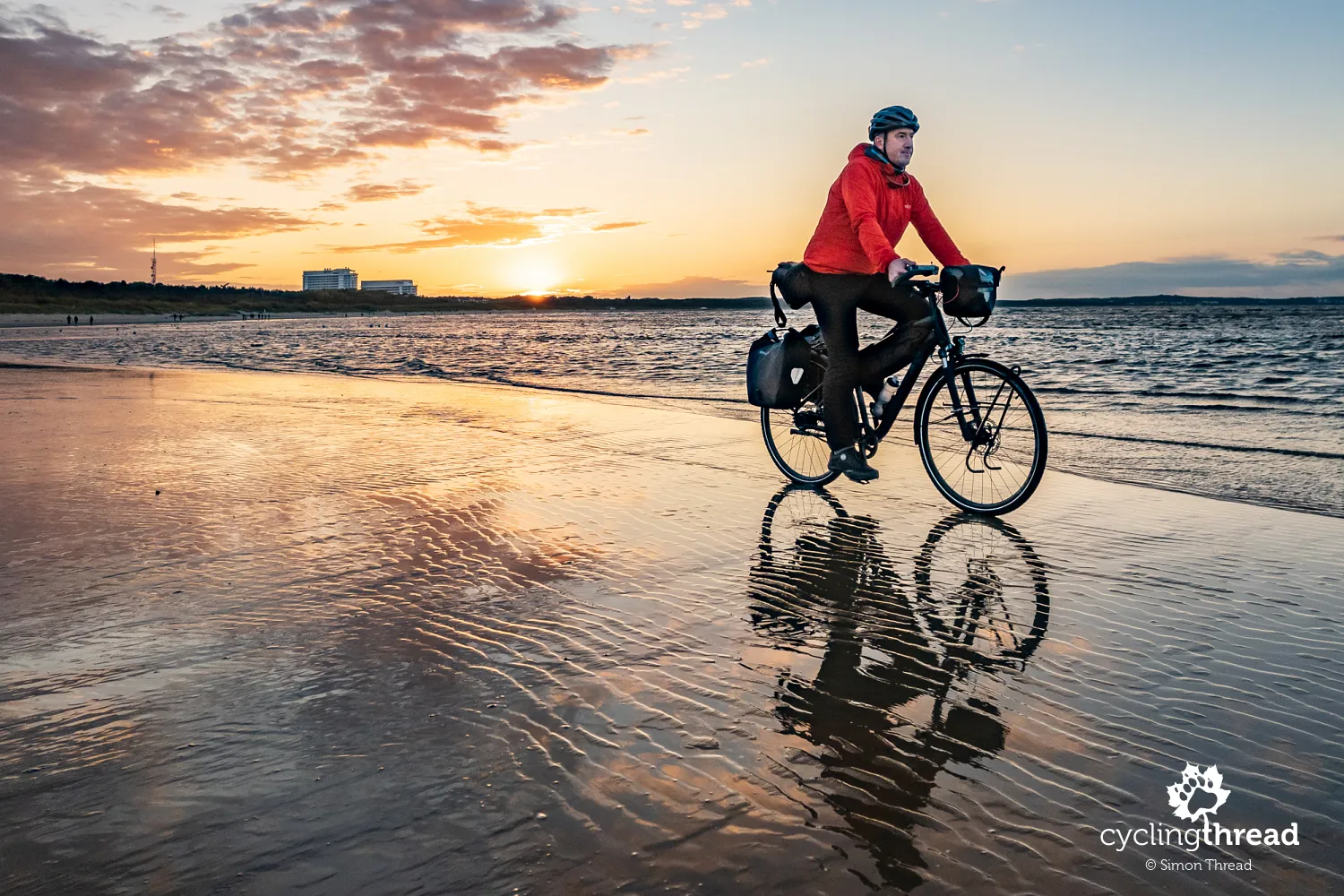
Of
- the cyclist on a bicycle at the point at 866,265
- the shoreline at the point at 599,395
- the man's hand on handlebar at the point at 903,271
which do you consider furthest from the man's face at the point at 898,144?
the shoreline at the point at 599,395

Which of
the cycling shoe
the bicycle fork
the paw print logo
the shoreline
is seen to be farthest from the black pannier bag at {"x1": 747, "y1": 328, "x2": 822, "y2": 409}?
the paw print logo

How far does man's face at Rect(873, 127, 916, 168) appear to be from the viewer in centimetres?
550

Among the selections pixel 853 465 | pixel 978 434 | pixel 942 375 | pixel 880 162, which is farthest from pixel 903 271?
pixel 853 465

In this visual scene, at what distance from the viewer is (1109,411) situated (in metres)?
12.3

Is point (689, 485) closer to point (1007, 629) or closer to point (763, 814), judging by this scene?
point (1007, 629)

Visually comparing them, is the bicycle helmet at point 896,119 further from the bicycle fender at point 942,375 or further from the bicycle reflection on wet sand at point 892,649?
the bicycle reflection on wet sand at point 892,649

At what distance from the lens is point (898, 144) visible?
18.1ft

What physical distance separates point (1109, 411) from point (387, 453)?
9.88m

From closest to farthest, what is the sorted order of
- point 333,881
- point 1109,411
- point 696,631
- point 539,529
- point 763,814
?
point 333,881 → point 763,814 → point 696,631 → point 539,529 → point 1109,411

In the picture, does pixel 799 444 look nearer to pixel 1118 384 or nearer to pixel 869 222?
pixel 869 222

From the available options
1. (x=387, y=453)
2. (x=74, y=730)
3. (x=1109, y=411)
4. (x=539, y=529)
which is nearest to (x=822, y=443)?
(x=539, y=529)

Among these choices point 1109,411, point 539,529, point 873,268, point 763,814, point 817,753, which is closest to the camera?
point 763,814

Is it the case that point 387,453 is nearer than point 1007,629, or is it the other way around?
point 1007,629

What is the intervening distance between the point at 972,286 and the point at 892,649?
3.13m
